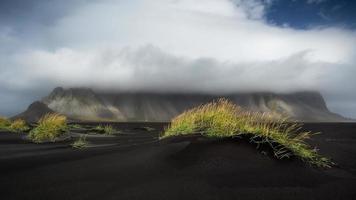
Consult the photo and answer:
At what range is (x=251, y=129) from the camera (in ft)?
40.0

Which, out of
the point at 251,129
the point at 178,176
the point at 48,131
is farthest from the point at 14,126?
the point at 178,176

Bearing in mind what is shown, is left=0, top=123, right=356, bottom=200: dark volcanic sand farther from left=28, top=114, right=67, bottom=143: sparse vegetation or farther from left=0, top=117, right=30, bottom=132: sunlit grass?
left=0, top=117, right=30, bottom=132: sunlit grass

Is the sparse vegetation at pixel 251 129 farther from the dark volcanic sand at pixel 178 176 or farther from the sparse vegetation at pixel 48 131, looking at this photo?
the sparse vegetation at pixel 48 131

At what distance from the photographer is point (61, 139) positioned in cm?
2041

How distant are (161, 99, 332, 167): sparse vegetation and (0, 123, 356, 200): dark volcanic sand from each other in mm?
713

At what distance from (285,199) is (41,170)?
17.6 ft

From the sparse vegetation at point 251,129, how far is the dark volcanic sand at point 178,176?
0.71 meters

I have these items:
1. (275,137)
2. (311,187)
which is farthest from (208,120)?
(311,187)

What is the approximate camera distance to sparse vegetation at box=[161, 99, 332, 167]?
36.2 ft

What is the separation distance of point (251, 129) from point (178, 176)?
15.7 ft

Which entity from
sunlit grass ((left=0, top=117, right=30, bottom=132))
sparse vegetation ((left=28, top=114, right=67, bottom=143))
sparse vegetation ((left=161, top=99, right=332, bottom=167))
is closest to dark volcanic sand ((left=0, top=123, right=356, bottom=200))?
sparse vegetation ((left=161, top=99, right=332, bottom=167))

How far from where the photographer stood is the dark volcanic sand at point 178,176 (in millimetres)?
6852


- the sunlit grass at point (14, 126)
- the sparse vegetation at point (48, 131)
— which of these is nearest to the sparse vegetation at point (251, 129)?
the sparse vegetation at point (48, 131)

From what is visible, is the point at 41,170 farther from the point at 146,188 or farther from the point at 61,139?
the point at 61,139
